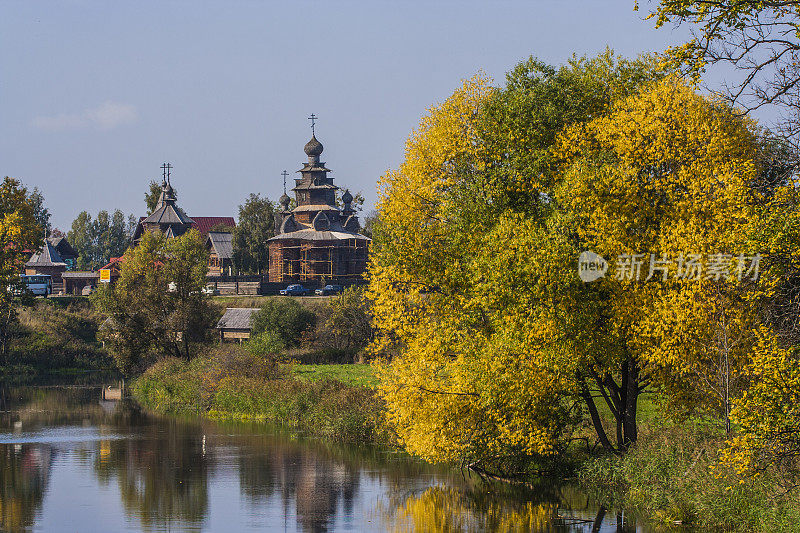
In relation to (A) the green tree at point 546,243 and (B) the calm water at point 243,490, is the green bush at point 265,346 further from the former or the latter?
(A) the green tree at point 546,243

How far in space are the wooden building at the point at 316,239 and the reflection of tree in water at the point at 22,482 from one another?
66.4 meters

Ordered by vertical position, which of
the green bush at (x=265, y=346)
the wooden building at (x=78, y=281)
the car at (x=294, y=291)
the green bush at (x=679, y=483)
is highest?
the wooden building at (x=78, y=281)

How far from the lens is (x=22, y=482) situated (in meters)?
29.8

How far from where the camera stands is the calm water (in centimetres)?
2430

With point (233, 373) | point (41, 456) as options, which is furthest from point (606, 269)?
point (233, 373)

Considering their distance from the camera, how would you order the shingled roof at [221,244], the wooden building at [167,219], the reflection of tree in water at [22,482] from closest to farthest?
1. the reflection of tree in water at [22,482]
2. the shingled roof at [221,244]
3. the wooden building at [167,219]

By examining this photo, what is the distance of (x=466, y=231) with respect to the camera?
2777 centimetres

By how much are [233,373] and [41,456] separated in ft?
49.1

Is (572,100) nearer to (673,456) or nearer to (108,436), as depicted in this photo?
(673,456)

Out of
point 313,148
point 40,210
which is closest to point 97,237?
point 40,210

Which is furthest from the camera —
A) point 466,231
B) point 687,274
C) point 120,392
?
point 120,392

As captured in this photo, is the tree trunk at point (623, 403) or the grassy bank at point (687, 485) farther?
the tree trunk at point (623, 403)

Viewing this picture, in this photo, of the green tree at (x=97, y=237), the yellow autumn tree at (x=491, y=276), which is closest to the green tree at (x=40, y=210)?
the green tree at (x=97, y=237)

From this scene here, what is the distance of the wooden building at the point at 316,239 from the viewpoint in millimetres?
103312
